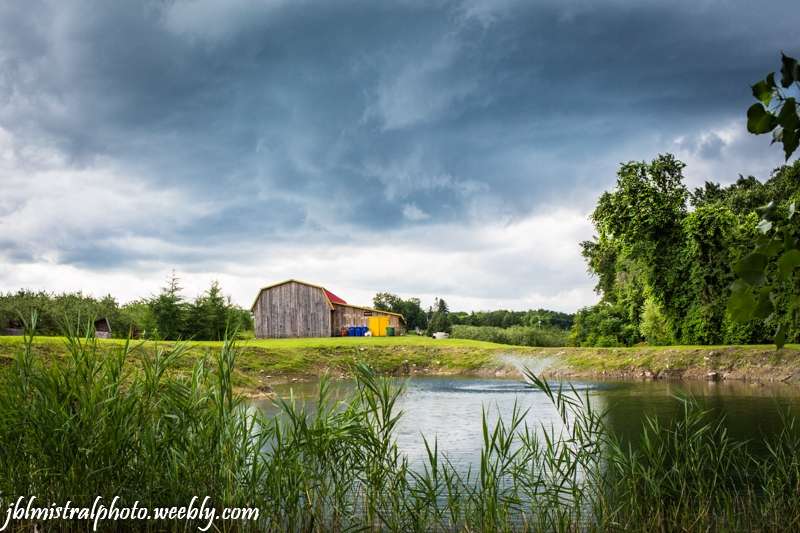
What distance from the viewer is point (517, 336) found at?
5456 centimetres

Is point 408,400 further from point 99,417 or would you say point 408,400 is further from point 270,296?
point 270,296

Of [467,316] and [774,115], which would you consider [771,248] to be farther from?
[467,316]

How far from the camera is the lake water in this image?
11625mm

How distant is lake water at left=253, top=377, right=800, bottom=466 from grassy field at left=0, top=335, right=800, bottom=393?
2.30 metres

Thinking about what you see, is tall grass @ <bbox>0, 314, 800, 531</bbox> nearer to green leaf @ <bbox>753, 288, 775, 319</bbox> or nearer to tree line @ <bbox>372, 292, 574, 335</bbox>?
green leaf @ <bbox>753, 288, 775, 319</bbox>

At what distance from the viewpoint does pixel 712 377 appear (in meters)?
24.3

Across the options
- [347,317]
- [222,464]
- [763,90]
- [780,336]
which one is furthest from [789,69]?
[347,317]

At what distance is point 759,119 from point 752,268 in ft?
1.97

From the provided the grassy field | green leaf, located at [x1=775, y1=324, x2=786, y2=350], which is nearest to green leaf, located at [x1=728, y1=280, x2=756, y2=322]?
green leaf, located at [x1=775, y1=324, x2=786, y2=350]

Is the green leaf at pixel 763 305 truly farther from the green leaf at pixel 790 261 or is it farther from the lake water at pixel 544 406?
the lake water at pixel 544 406

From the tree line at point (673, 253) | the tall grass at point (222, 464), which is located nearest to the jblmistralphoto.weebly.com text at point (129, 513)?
the tall grass at point (222, 464)

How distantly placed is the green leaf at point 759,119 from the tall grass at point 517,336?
50498 millimetres

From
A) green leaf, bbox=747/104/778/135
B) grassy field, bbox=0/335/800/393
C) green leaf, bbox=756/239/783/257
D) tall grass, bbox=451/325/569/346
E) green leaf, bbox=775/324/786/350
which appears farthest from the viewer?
tall grass, bbox=451/325/569/346

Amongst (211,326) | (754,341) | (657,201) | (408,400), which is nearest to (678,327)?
(754,341)
